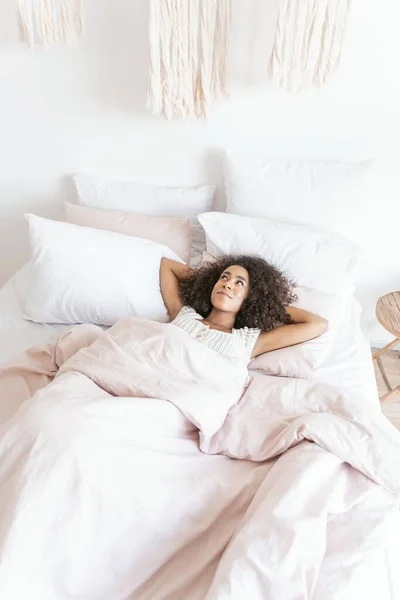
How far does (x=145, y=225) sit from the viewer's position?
184 cm

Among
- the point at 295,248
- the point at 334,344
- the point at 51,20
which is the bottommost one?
the point at 334,344

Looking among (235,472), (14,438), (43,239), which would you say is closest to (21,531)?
(14,438)

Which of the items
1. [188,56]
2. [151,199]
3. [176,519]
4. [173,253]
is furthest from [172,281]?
[176,519]

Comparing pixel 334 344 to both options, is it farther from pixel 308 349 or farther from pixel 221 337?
pixel 221 337

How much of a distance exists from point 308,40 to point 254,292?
786 mm

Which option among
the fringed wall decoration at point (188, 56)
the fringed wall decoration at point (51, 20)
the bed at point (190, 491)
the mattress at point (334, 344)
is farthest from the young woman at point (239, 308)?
the fringed wall decoration at point (51, 20)

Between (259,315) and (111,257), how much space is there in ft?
1.63

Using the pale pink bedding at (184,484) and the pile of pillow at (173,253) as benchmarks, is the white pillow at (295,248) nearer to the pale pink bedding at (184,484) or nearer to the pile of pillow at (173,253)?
the pile of pillow at (173,253)

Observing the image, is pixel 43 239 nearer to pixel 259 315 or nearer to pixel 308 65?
pixel 259 315

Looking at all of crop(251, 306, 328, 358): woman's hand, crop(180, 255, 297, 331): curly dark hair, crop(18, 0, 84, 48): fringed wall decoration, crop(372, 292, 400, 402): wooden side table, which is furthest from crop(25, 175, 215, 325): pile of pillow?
crop(372, 292, 400, 402): wooden side table

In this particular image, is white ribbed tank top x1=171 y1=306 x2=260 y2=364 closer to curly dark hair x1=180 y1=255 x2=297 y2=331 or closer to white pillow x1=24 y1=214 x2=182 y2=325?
curly dark hair x1=180 y1=255 x2=297 y2=331

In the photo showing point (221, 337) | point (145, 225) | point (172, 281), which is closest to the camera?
point (221, 337)

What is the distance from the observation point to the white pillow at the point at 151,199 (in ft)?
6.31

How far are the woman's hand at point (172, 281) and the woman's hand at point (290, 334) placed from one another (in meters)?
0.29
